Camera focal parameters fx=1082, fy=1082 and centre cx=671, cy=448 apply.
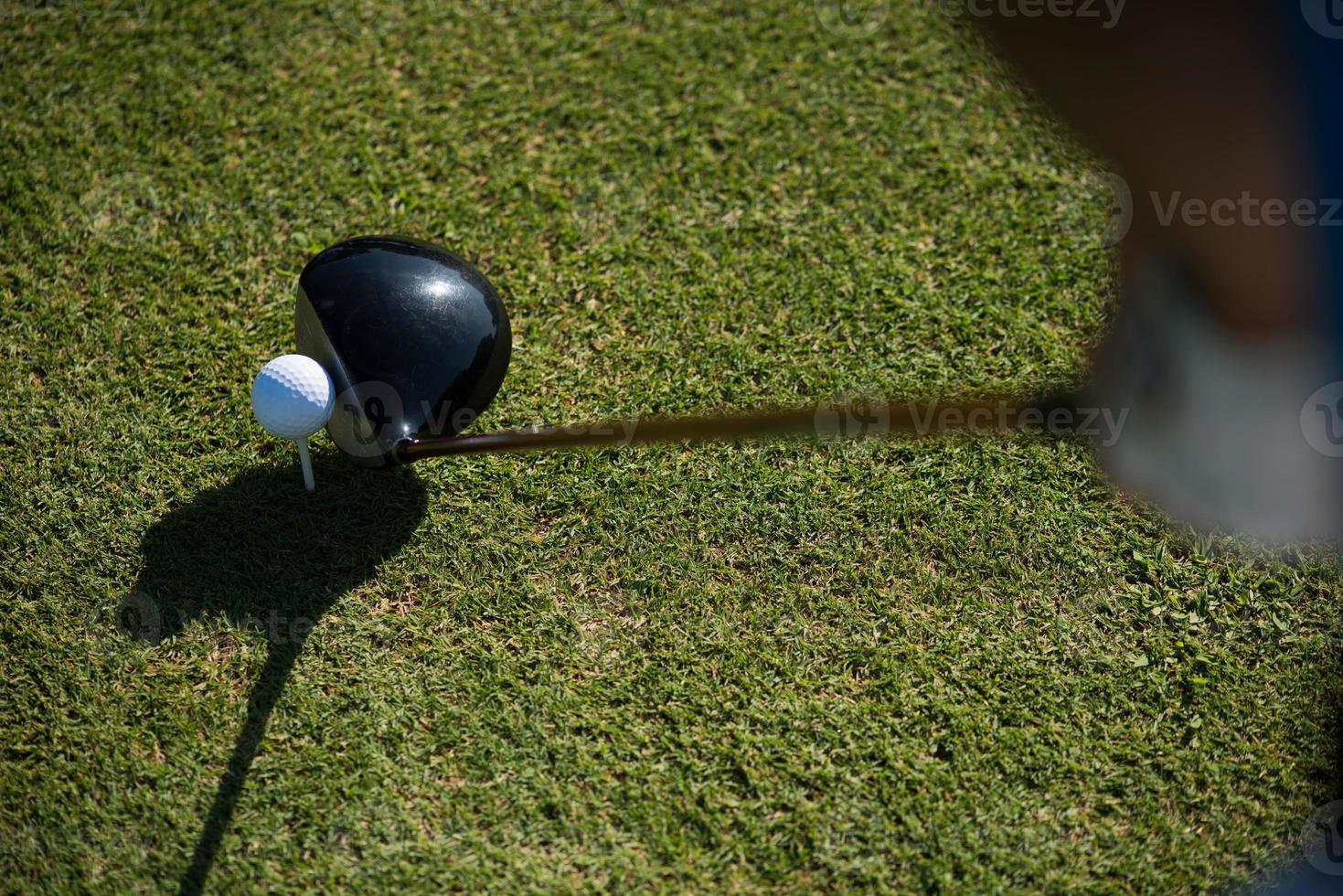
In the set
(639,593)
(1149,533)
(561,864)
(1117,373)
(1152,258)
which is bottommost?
(561,864)

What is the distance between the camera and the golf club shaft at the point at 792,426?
3264 millimetres

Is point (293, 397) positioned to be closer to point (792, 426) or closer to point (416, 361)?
point (416, 361)

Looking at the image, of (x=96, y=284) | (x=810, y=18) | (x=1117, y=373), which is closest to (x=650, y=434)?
(x=1117, y=373)

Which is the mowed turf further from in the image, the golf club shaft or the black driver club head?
the black driver club head

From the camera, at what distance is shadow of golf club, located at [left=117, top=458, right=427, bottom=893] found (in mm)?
3373

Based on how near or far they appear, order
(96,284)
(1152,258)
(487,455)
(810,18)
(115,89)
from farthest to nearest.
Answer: (810,18)
(115,89)
(96,284)
(487,455)
(1152,258)

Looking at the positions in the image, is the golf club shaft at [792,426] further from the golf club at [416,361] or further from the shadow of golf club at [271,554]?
the shadow of golf club at [271,554]

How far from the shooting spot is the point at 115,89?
498 centimetres

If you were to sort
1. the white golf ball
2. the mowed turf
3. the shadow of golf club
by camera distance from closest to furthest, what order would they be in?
the mowed turf → the white golf ball → the shadow of golf club

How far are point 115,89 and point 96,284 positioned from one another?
4.16 feet

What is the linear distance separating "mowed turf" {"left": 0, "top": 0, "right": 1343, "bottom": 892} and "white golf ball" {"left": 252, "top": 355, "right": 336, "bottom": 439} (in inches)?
18.4

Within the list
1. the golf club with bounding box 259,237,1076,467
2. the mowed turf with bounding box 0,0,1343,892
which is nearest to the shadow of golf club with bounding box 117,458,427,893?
the mowed turf with bounding box 0,0,1343,892

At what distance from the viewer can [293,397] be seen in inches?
128

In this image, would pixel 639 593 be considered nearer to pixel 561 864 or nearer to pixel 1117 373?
pixel 561 864
